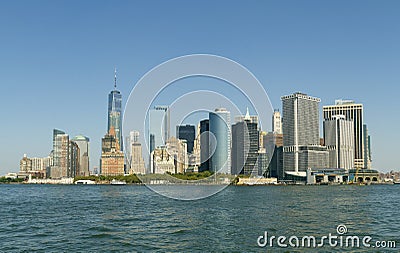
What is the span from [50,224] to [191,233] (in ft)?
42.5

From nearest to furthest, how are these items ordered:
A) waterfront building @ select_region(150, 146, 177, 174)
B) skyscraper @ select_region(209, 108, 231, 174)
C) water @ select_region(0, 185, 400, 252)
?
water @ select_region(0, 185, 400, 252)
skyscraper @ select_region(209, 108, 231, 174)
waterfront building @ select_region(150, 146, 177, 174)

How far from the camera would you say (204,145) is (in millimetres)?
165750

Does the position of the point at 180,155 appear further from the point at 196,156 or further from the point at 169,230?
the point at 169,230

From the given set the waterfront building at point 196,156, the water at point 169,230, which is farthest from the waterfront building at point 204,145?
the water at point 169,230

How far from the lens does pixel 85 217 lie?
4384cm

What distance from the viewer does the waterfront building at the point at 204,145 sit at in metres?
151

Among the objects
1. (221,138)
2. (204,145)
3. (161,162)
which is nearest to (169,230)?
(221,138)

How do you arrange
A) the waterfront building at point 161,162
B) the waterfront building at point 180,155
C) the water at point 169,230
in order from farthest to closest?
the waterfront building at point 161,162, the waterfront building at point 180,155, the water at point 169,230

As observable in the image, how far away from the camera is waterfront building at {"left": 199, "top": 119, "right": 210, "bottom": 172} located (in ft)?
495

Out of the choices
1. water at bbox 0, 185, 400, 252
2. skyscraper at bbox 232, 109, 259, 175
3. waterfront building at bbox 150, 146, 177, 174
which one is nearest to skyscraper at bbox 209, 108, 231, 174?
skyscraper at bbox 232, 109, 259, 175

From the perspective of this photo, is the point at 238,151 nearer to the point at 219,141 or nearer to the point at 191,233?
the point at 219,141

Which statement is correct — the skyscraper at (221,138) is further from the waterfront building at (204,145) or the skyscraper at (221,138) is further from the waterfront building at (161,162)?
the waterfront building at (161,162)

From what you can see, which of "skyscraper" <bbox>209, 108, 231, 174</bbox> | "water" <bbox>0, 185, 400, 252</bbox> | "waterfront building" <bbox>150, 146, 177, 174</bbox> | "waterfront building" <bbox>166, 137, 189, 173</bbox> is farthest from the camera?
"waterfront building" <bbox>150, 146, 177, 174</bbox>

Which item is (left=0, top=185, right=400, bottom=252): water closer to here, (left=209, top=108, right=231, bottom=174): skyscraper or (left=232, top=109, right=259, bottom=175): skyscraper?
(left=209, top=108, right=231, bottom=174): skyscraper
